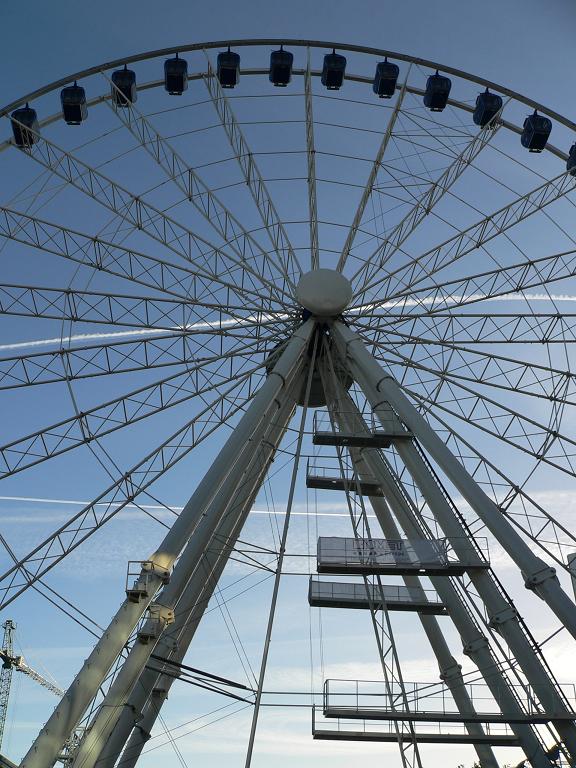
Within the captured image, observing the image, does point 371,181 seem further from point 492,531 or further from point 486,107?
point 492,531

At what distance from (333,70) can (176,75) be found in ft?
17.6

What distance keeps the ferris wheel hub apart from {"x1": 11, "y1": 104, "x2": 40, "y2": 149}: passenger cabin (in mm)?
9154

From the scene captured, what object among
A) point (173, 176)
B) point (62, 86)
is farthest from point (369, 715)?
point (62, 86)

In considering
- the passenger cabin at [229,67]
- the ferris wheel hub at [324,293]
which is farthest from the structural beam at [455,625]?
the passenger cabin at [229,67]

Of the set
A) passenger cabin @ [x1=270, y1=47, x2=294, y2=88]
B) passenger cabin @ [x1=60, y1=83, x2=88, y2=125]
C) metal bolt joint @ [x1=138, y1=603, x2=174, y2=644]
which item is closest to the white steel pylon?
metal bolt joint @ [x1=138, y1=603, x2=174, y2=644]

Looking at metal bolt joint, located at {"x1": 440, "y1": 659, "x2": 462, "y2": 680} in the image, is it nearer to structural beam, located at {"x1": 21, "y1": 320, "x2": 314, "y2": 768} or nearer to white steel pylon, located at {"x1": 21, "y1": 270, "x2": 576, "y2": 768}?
white steel pylon, located at {"x1": 21, "y1": 270, "x2": 576, "y2": 768}

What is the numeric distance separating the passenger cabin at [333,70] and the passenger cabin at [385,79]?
46.5 inches

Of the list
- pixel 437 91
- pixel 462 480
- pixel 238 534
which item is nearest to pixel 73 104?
pixel 437 91

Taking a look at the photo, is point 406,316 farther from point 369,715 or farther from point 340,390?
point 369,715

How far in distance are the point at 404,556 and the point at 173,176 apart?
13.2 metres

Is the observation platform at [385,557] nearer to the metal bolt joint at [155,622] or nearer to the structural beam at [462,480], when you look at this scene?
the structural beam at [462,480]

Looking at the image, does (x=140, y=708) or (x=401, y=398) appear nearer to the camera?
(x=140, y=708)

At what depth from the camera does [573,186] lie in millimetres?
27516

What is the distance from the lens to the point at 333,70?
3062 cm
